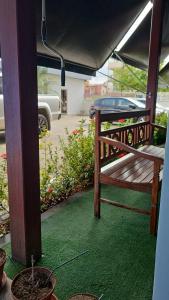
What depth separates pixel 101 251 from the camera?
6.23ft

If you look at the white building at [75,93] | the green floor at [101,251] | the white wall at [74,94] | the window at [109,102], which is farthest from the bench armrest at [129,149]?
the window at [109,102]

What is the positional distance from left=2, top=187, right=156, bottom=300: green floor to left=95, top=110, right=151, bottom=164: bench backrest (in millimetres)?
600

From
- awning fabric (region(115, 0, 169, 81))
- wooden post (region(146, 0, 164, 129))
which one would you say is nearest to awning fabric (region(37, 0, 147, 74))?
wooden post (region(146, 0, 164, 129))

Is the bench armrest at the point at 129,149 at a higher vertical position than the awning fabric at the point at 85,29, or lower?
lower

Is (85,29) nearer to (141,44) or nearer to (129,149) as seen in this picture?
(129,149)

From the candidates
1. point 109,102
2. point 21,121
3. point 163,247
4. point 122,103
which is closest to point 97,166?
point 21,121

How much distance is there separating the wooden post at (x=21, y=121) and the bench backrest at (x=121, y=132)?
801mm

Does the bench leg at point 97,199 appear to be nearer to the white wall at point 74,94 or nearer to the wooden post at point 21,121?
the wooden post at point 21,121

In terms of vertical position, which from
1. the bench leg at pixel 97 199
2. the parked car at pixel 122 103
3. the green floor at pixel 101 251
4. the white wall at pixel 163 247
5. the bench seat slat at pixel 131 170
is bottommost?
the green floor at pixel 101 251

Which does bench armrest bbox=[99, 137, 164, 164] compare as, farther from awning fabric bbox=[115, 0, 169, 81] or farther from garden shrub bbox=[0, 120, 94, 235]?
awning fabric bbox=[115, 0, 169, 81]

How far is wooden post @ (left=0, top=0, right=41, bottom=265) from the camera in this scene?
4.56 ft

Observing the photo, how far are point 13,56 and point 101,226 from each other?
158cm

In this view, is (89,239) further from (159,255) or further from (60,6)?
(60,6)

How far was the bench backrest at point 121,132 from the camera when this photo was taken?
227cm
